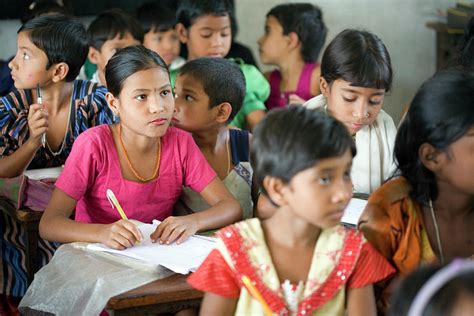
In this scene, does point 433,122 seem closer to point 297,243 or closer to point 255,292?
point 297,243

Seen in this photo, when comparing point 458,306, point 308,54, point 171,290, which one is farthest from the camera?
point 308,54

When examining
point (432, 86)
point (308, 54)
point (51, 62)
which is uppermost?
point (432, 86)

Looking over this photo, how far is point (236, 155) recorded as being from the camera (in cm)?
279

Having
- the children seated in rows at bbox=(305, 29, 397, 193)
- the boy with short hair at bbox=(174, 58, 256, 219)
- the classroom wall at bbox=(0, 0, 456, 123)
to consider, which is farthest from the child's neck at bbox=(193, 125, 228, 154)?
the classroom wall at bbox=(0, 0, 456, 123)

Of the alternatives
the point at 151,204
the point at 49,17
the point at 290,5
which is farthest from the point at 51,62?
the point at 290,5

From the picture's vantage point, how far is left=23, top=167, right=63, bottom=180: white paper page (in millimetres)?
2753

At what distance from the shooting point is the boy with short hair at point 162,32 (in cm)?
445

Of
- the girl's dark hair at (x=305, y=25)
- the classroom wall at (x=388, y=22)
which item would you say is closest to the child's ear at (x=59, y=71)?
the girl's dark hair at (x=305, y=25)

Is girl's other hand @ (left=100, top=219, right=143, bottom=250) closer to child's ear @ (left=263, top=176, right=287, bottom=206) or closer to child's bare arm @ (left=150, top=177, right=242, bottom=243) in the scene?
child's bare arm @ (left=150, top=177, right=242, bottom=243)

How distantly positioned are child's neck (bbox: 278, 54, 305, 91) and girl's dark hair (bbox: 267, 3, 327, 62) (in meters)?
0.04

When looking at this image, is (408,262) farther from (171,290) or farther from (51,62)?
(51,62)

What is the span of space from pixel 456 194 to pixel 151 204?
884 mm

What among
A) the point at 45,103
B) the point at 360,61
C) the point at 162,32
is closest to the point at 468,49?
the point at 360,61

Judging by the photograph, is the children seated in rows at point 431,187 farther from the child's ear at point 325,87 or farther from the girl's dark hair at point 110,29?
the girl's dark hair at point 110,29
